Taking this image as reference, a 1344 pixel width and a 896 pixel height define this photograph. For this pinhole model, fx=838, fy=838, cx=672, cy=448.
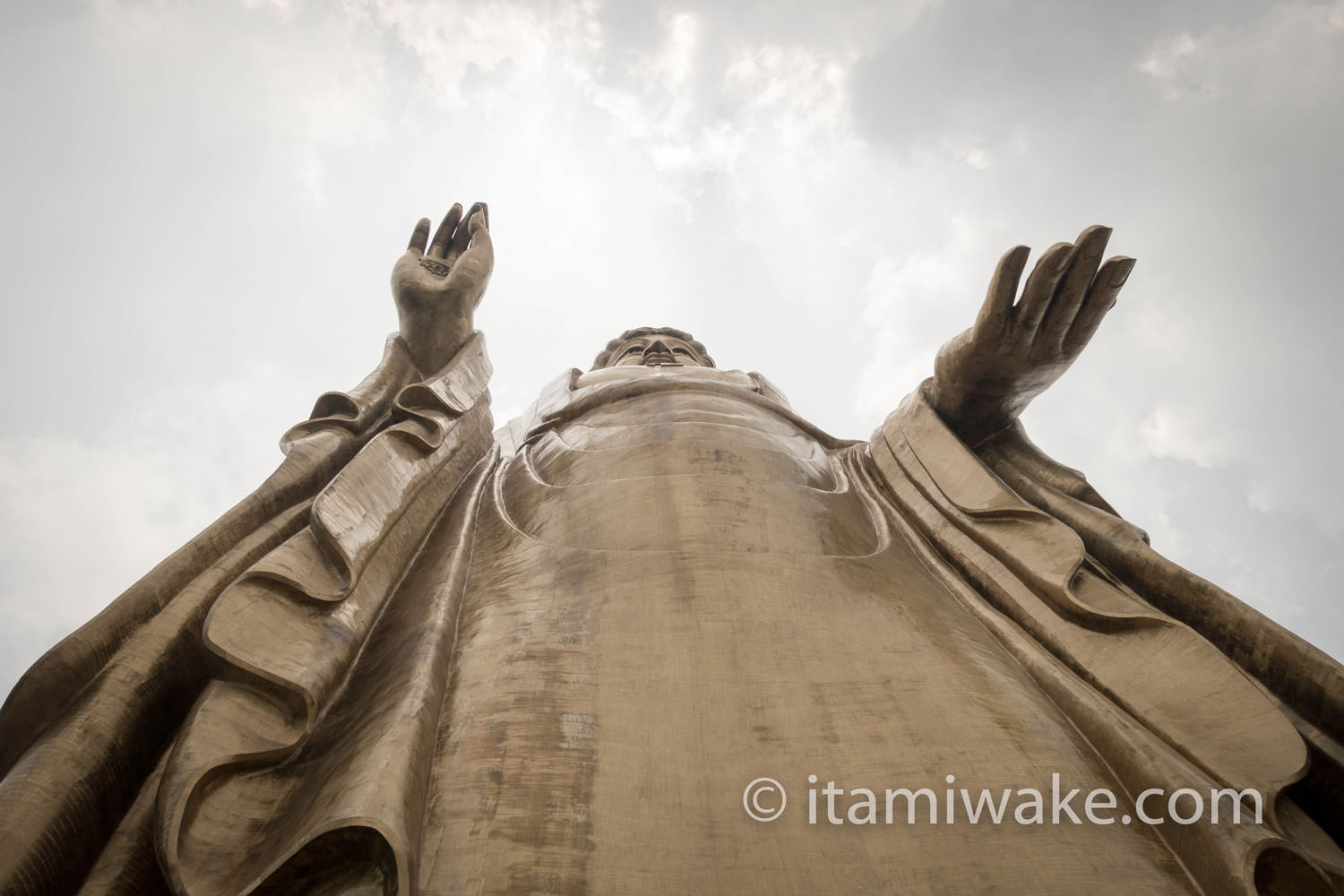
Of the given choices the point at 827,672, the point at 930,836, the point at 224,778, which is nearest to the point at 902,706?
the point at 827,672

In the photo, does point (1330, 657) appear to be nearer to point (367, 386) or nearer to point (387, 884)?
point (387, 884)

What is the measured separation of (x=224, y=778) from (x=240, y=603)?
17.0 inches

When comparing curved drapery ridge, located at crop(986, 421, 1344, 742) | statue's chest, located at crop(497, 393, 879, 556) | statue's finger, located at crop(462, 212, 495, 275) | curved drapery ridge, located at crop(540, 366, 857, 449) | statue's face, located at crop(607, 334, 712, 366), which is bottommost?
curved drapery ridge, located at crop(986, 421, 1344, 742)

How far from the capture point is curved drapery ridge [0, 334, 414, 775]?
1.74 m

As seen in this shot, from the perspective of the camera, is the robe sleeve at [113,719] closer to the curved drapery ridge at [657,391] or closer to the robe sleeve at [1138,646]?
the curved drapery ridge at [657,391]

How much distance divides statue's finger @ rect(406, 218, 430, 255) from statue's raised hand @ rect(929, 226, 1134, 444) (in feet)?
8.70

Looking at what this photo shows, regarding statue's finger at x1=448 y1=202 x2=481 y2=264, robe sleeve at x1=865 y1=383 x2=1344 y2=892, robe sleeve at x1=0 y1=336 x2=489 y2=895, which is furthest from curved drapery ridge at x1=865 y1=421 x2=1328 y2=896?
statue's finger at x1=448 y1=202 x2=481 y2=264

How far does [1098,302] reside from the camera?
9.52 ft

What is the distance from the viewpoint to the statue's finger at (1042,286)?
2.83m

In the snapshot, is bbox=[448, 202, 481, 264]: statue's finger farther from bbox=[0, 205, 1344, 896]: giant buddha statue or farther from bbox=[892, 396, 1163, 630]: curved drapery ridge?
bbox=[892, 396, 1163, 630]: curved drapery ridge

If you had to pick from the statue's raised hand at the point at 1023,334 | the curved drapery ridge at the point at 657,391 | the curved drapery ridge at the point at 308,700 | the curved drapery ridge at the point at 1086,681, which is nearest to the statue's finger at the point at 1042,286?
the statue's raised hand at the point at 1023,334

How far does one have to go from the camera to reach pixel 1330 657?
211cm

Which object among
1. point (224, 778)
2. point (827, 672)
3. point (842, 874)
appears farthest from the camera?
point (827, 672)

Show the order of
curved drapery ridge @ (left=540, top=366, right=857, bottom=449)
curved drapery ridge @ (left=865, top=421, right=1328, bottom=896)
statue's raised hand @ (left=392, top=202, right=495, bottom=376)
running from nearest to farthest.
Answer: curved drapery ridge @ (left=865, top=421, right=1328, bottom=896), statue's raised hand @ (left=392, top=202, right=495, bottom=376), curved drapery ridge @ (left=540, top=366, right=857, bottom=449)
